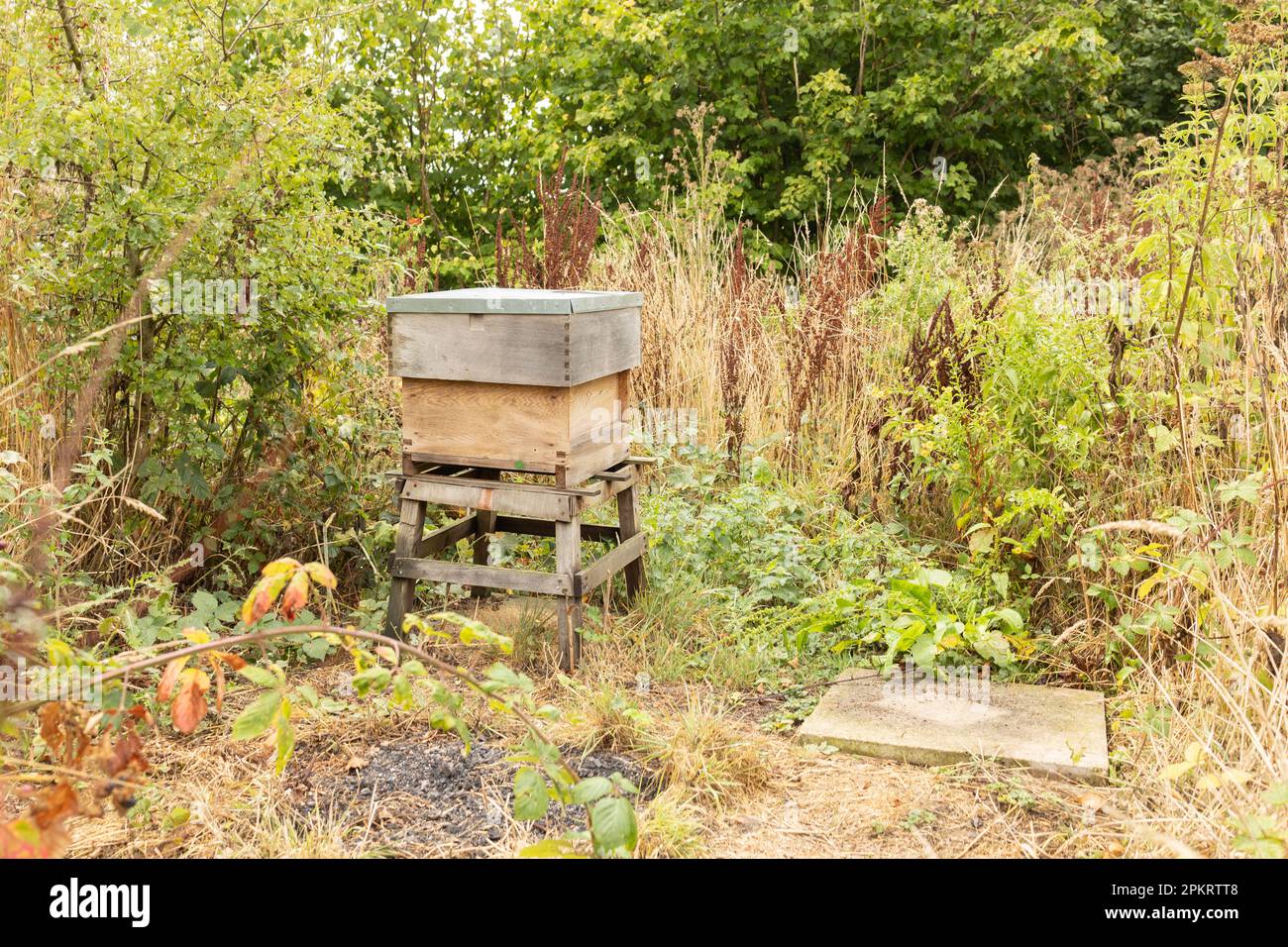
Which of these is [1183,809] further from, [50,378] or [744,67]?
[744,67]

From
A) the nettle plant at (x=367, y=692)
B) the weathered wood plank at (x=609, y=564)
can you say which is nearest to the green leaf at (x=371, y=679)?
the nettle plant at (x=367, y=692)

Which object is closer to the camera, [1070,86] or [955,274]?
[955,274]

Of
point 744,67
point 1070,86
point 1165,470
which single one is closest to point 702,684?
point 1165,470

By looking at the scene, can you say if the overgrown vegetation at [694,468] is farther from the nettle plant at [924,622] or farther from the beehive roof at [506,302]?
the beehive roof at [506,302]

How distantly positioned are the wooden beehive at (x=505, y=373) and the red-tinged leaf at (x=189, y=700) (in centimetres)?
178

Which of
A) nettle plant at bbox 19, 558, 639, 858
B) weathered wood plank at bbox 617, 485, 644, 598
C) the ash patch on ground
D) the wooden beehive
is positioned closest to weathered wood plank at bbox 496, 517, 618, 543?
weathered wood plank at bbox 617, 485, 644, 598

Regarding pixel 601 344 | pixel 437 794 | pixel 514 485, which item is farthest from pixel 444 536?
pixel 437 794

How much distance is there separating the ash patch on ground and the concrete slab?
67cm

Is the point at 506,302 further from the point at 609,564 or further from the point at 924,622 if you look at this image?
the point at 924,622

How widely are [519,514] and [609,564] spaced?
35cm

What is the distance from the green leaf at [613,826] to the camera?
71.6 inches

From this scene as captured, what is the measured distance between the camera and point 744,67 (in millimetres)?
10742

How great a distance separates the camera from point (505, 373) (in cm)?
349
